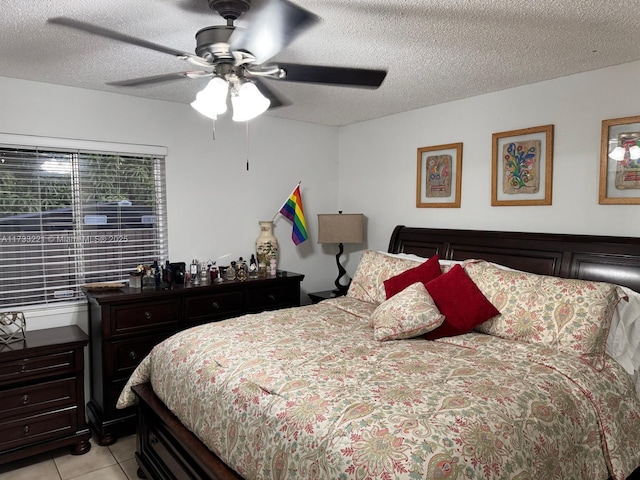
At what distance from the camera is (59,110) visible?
11.0 feet

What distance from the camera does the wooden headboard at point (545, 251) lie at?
2.74 metres

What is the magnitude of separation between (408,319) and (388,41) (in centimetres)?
151

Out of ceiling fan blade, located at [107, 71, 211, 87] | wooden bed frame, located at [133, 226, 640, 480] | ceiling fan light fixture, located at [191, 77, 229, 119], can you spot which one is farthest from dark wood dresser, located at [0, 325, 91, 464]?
ceiling fan light fixture, located at [191, 77, 229, 119]

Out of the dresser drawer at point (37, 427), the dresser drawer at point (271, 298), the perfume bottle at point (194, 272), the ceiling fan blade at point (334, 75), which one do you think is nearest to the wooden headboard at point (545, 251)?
the dresser drawer at point (271, 298)

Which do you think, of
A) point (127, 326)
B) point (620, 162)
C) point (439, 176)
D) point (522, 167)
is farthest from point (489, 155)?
point (127, 326)

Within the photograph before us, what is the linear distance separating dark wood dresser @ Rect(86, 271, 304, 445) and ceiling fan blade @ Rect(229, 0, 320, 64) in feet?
6.10

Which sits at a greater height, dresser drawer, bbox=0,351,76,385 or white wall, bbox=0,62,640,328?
white wall, bbox=0,62,640,328

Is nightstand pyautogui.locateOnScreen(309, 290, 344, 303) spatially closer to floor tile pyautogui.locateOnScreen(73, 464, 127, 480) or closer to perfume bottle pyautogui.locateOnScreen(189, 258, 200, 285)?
perfume bottle pyautogui.locateOnScreen(189, 258, 200, 285)

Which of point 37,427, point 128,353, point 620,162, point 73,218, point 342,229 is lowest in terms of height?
point 37,427

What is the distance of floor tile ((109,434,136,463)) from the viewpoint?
9.95 ft

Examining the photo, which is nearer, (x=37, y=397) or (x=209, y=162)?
(x=37, y=397)

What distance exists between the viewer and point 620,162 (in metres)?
2.86

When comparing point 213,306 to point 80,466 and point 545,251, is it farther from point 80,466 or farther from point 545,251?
point 545,251

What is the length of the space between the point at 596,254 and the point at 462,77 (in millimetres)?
1425
